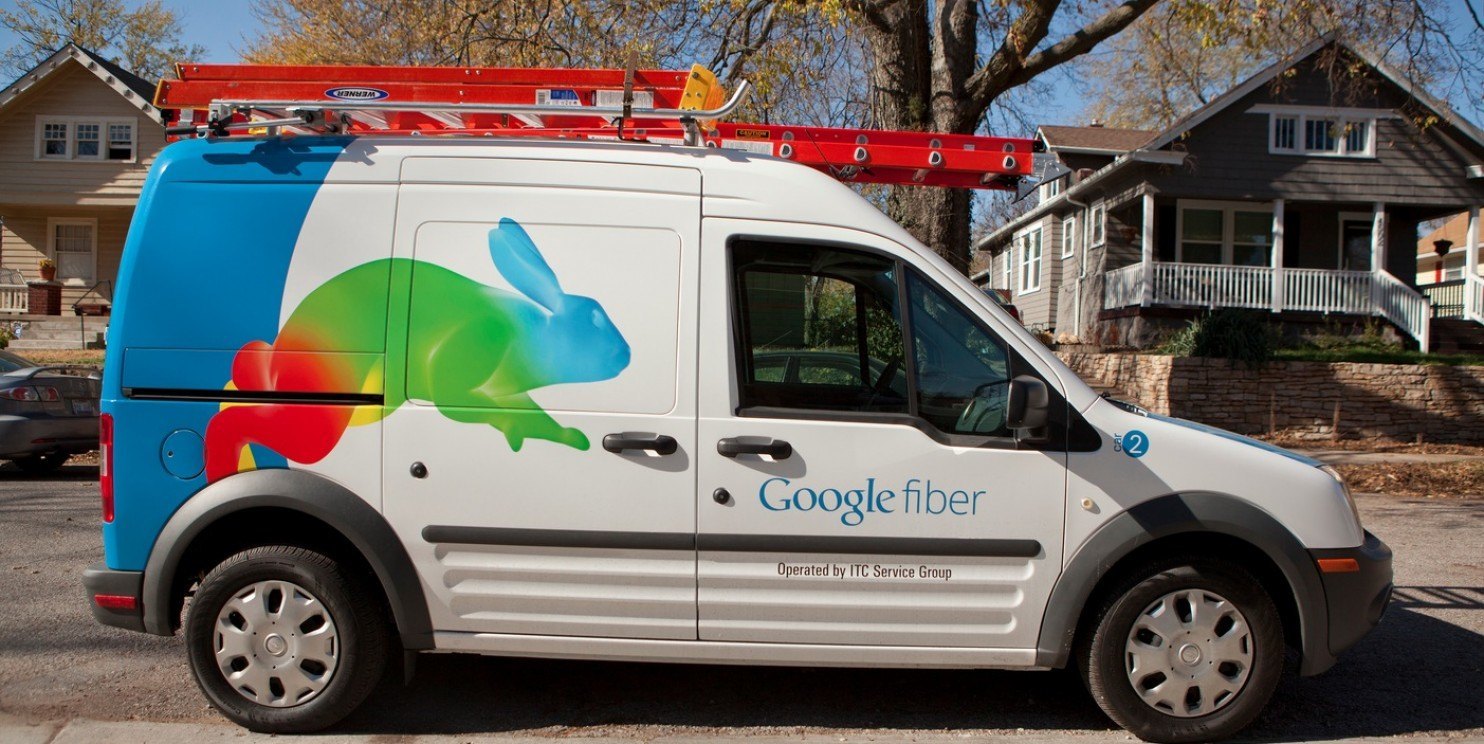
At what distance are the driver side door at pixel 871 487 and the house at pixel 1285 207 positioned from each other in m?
17.9

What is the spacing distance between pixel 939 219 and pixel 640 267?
695 cm

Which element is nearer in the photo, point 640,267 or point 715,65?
point 640,267

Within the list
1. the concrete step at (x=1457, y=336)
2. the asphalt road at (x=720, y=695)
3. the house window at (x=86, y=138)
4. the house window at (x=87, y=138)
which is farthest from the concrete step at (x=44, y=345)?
the concrete step at (x=1457, y=336)

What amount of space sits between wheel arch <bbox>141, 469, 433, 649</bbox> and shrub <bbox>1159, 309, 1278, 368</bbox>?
44.4 feet

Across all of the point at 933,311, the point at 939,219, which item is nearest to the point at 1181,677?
the point at 933,311

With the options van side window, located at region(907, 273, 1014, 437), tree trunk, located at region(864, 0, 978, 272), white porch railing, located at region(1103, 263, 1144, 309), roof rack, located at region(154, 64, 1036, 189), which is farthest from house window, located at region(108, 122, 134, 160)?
van side window, located at region(907, 273, 1014, 437)

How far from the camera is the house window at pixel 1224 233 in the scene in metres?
22.9

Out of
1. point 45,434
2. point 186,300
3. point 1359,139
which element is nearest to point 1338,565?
point 186,300

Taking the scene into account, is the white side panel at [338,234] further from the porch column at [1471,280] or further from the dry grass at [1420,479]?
the porch column at [1471,280]

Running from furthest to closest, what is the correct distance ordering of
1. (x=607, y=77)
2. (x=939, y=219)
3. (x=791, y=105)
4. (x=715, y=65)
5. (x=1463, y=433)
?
(x=791, y=105) → (x=1463, y=433) → (x=715, y=65) → (x=939, y=219) → (x=607, y=77)

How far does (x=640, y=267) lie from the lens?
4090 millimetres

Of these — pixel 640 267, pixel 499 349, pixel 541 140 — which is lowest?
pixel 499 349

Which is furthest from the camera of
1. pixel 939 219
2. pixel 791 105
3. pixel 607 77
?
pixel 791 105

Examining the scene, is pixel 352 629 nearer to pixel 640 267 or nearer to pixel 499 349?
pixel 499 349
